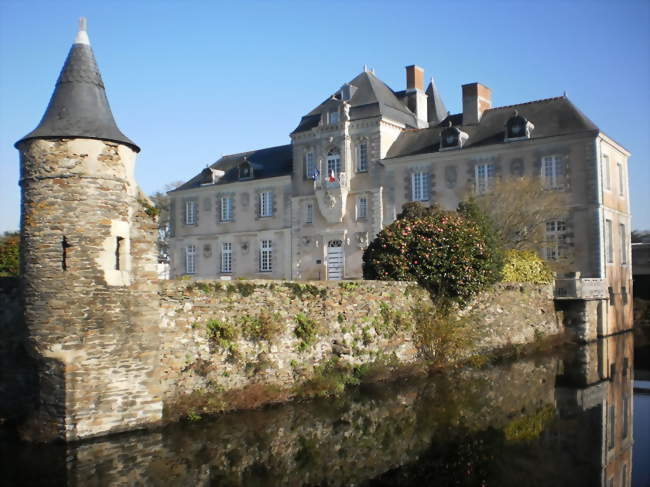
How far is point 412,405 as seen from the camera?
39.7 ft

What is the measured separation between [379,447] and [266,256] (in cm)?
2641

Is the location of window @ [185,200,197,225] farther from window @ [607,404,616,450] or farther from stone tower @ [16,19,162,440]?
window @ [607,404,616,450]

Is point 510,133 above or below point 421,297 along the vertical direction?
above

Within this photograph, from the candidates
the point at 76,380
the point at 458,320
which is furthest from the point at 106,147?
the point at 458,320

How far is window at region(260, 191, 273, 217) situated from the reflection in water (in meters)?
23.3

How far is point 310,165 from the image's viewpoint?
34.2 metres

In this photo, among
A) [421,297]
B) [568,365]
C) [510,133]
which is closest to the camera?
[421,297]

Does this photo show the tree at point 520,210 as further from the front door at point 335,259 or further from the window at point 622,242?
the front door at point 335,259

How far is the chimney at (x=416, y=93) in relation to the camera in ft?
117

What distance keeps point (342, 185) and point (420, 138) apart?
430cm

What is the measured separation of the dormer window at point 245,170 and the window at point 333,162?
17.8ft

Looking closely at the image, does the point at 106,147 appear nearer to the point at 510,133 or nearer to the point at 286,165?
the point at 510,133

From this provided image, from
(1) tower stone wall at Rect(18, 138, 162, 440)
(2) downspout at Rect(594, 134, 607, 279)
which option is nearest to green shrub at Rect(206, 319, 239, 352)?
(1) tower stone wall at Rect(18, 138, 162, 440)

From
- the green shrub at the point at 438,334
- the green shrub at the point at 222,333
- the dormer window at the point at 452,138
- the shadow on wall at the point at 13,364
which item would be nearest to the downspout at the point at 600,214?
the dormer window at the point at 452,138
